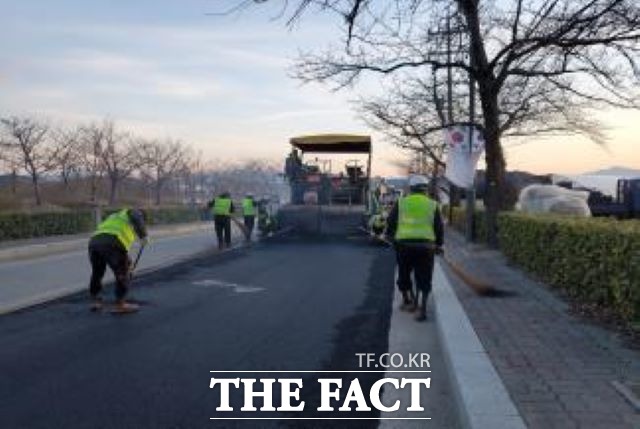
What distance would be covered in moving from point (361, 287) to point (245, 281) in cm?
215

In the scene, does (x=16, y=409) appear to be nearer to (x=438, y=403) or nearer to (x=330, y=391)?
(x=330, y=391)

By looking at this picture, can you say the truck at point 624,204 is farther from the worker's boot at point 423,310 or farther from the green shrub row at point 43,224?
the worker's boot at point 423,310

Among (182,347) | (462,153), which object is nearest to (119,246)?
(182,347)

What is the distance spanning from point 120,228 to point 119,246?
247mm

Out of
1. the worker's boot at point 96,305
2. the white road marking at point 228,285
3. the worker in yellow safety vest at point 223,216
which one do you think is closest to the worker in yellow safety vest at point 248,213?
the worker in yellow safety vest at point 223,216

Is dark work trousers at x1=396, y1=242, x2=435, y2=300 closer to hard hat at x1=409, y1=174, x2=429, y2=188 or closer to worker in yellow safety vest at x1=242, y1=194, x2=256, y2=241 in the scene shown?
hard hat at x1=409, y1=174, x2=429, y2=188

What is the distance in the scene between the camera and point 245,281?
1517 centimetres

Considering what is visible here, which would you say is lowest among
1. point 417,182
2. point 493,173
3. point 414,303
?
point 414,303

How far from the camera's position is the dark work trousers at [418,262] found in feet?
34.4

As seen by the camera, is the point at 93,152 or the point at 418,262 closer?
the point at 418,262

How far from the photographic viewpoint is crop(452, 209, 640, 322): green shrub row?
8.47m

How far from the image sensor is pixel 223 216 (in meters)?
24.5

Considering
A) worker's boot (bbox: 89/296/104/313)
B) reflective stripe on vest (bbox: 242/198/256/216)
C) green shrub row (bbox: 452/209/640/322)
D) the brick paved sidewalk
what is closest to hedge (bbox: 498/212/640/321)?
green shrub row (bbox: 452/209/640/322)

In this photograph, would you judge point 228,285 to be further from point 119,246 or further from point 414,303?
point 414,303
